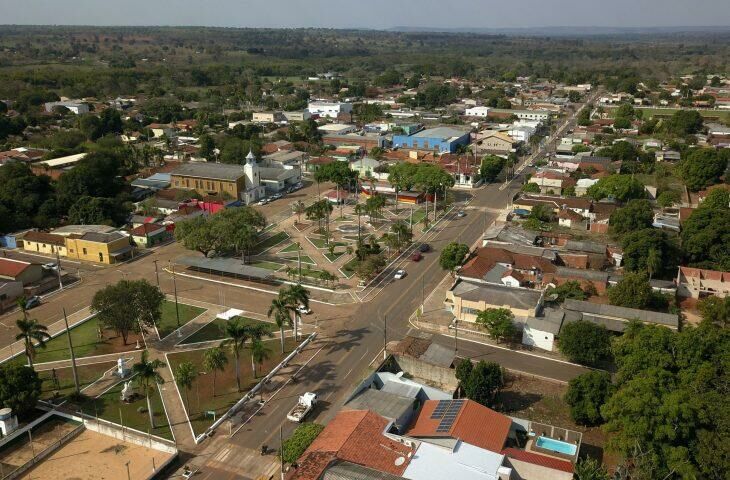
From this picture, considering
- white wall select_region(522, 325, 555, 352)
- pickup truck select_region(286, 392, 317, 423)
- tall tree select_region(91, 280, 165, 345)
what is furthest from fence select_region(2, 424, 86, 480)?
white wall select_region(522, 325, 555, 352)

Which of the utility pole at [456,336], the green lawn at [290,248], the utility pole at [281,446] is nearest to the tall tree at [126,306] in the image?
the utility pole at [281,446]

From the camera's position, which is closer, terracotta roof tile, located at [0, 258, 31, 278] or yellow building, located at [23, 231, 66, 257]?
terracotta roof tile, located at [0, 258, 31, 278]

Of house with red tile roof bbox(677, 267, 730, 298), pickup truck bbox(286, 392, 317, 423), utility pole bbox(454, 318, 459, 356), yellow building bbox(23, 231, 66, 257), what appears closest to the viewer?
pickup truck bbox(286, 392, 317, 423)

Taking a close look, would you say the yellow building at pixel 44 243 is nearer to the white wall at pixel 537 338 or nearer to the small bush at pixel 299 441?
the small bush at pixel 299 441

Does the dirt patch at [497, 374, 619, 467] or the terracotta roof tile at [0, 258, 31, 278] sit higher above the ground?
the terracotta roof tile at [0, 258, 31, 278]

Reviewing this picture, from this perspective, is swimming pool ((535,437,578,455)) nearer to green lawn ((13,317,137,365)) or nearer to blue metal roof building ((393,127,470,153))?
green lawn ((13,317,137,365))

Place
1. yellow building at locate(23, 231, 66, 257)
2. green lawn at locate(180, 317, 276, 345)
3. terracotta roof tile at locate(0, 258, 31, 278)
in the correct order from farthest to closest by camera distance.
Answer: yellow building at locate(23, 231, 66, 257) < terracotta roof tile at locate(0, 258, 31, 278) < green lawn at locate(180, 317, 276, 345)

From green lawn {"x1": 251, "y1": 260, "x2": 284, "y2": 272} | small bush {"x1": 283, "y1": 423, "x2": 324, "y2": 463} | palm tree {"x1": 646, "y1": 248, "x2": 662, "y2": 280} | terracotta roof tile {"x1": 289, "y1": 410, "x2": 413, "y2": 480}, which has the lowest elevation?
green lawn {"x1": 251, "y1": 260, "x2": 284, "y2": 272}

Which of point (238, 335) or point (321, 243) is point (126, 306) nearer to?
point (238, 335)

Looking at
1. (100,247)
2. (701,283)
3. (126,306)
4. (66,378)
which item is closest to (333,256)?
(100,247)
